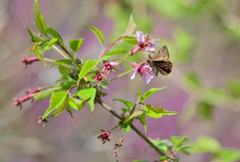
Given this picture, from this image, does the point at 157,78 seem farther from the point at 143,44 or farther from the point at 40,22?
the point at 40,22

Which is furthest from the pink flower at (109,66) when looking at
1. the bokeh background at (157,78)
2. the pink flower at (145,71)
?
the bokeh background at (157,78)

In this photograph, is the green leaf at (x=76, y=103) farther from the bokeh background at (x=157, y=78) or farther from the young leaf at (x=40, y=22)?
the bokeh background at (x=157, y=78)

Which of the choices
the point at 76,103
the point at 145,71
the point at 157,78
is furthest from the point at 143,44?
the point at 157,78

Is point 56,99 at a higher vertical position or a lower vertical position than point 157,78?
lower

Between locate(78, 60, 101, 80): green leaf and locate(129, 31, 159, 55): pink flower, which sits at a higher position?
locate(129, 31, 159, 55): pink flower

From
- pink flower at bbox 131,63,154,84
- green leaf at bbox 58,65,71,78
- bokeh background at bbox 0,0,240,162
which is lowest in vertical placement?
green leaf at bbox 58,65,71,78

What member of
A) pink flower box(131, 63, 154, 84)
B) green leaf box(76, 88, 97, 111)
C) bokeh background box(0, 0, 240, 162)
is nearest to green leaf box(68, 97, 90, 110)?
green leaf box(76, 88, 97, 111)

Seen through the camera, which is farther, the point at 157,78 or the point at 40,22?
the point at 157,78

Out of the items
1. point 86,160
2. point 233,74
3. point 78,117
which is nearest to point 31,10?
point 78,117

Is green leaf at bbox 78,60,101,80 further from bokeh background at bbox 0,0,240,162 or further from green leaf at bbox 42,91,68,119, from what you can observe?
bokeh background at bbox 0,0,240,162
